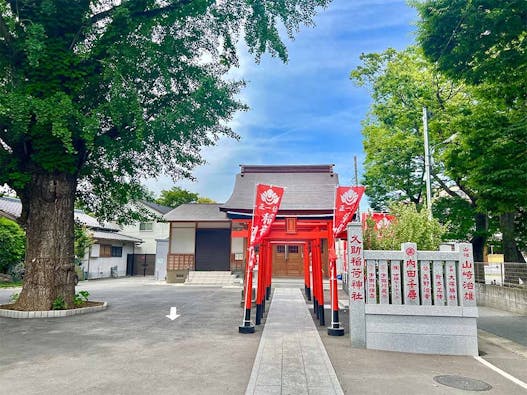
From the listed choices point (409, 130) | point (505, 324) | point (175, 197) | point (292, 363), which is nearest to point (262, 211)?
point (292, 363)

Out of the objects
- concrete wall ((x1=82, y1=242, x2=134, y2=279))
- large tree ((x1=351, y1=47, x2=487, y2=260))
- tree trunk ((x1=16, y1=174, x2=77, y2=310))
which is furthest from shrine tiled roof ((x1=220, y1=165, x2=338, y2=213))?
concrete wall ((x1=82, y1=242, x2=134, y2=279))

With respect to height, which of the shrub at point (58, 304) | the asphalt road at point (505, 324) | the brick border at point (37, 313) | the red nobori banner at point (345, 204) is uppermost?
the red nobori banner at point (345, 204)

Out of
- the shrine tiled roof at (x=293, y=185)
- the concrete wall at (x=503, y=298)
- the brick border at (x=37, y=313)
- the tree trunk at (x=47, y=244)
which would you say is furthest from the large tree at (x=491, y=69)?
the brick border at (x=37, y=313)

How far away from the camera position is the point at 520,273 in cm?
1162

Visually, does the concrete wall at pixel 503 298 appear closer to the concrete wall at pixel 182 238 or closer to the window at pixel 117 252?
the concrete wall at pixel 182 238

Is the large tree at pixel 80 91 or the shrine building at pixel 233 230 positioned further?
the shrine building at pixel 233 230

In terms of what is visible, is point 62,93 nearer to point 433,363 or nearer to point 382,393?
point 382,393

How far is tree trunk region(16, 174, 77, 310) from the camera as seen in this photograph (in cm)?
998

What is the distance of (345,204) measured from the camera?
8039mm

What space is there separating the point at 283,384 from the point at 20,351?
488 centimetres

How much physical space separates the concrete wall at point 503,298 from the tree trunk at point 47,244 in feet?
45.9

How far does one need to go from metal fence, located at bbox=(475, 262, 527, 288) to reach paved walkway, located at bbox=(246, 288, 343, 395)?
25.0 feet

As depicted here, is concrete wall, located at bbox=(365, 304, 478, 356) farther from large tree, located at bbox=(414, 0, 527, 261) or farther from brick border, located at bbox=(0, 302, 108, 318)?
brick border, located at bbox=(0, 302, 108, 318)

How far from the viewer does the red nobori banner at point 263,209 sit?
8258 mm
